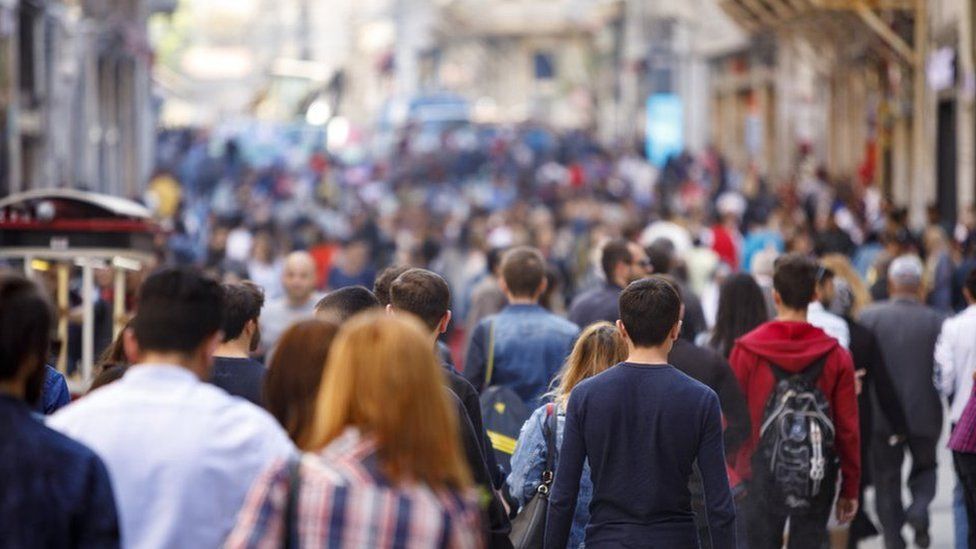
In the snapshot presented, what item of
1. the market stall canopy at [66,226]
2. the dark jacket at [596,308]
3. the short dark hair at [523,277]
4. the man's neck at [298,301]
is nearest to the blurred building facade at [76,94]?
the market stall canopy at [66,226]

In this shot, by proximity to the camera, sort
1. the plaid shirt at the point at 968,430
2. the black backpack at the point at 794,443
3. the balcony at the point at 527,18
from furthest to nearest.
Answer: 1. the balcony at the point at 527,18
2. the plaid shirt at the point at 968,430
3. the black backpack at the point at 794,443

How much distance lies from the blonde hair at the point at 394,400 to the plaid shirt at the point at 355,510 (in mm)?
31

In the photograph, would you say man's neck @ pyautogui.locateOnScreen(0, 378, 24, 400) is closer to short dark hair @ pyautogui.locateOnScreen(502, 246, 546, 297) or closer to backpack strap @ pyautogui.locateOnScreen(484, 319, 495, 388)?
backpack strap @ pyautogui.locateOnScreen(484, 319, 495, 388)

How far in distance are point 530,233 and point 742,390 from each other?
57.6ft

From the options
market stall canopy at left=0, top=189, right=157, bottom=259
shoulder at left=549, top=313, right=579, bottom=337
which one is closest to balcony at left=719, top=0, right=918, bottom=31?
market stall canopy at left=0, top=189, right=157, bottom=259

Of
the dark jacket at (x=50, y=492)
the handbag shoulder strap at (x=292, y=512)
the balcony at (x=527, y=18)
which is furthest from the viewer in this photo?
the balcony at (x=527, y=18)

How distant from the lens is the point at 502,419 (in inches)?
319

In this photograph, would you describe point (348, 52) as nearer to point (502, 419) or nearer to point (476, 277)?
point (476, 277)

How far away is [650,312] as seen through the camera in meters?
6.11

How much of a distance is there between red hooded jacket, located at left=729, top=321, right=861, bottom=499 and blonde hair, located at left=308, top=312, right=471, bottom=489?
3.97 metres

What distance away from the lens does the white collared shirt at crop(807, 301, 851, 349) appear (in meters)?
9.13

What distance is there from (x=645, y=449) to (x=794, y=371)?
1.94m

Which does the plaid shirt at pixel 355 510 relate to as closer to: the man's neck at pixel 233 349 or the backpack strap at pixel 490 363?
the man's neck at pixel 233 349

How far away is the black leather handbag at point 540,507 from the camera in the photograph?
659 cm
